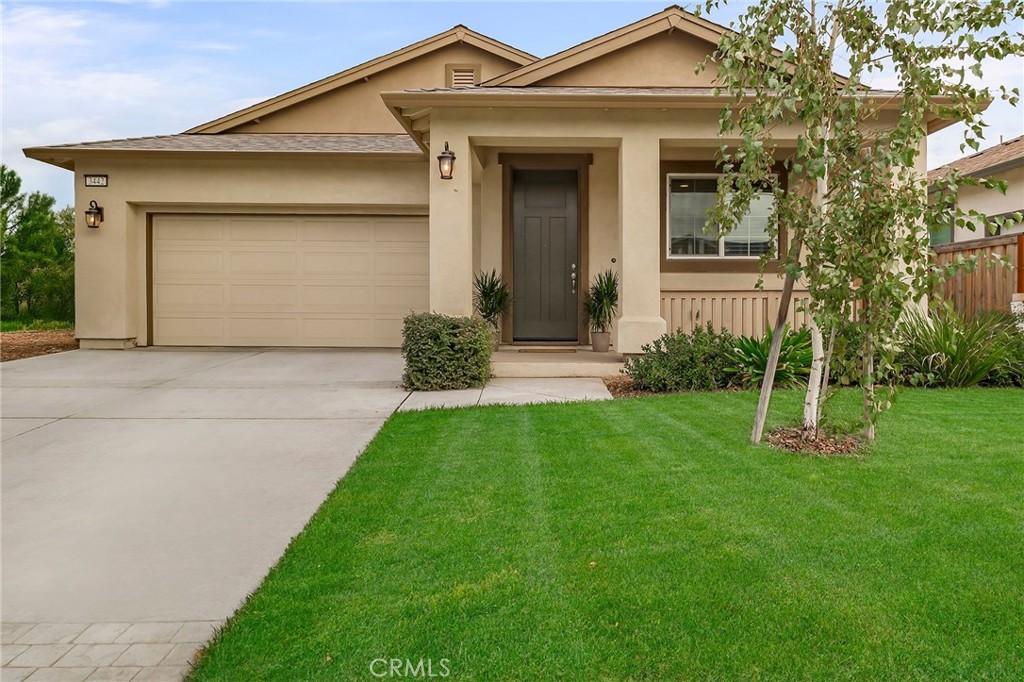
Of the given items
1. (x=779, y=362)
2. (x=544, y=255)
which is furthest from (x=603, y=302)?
(x=779, y=362)

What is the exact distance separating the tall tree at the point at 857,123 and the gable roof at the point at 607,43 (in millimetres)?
5563

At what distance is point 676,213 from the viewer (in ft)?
36.9

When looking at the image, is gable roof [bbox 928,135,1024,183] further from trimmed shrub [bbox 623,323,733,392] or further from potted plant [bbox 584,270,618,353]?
trimmed shrub [bbox 623,323,733,392]

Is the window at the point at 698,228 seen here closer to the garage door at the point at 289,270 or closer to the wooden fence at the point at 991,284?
the wooden fence at the point at 991,284

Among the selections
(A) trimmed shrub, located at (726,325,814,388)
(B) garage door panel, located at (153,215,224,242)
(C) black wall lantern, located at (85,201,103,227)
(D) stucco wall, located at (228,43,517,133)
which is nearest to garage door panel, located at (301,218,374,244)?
(B) garage door panel, located at (153,215,224,242)

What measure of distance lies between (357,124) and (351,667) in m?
13.1

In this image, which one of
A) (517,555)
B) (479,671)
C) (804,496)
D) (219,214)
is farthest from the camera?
(219,214)

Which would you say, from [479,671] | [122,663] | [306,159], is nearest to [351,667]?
[479,671]

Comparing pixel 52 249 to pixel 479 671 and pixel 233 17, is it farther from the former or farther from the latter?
pixel 479 671

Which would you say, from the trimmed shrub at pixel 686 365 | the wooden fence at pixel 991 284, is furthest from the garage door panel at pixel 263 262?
the wooden fence at pixel 991 284

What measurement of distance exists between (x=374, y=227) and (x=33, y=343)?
633cm

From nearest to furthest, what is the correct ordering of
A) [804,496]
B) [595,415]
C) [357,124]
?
[804,496], [595,415], [357,124]

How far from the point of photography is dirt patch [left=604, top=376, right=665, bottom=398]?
7880mm

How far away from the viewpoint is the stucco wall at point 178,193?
11.7 m
